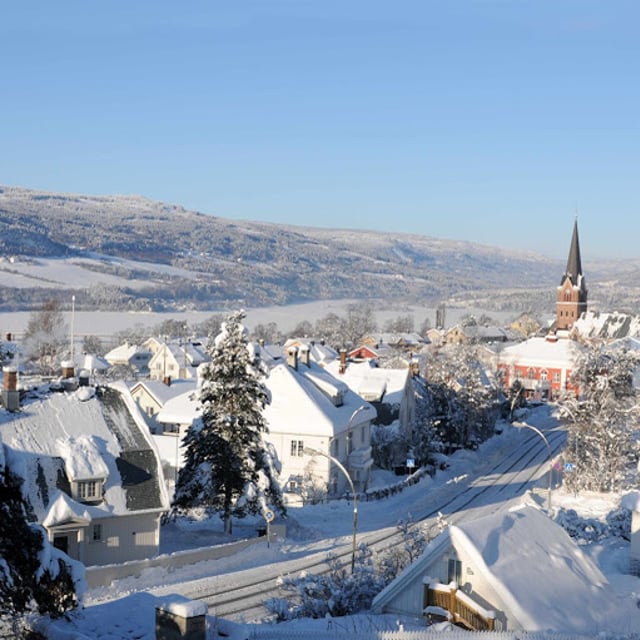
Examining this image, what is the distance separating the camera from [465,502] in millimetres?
51406

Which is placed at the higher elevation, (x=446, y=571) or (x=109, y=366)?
(x=446, y=571)

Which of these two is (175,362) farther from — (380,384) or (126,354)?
(380,384)

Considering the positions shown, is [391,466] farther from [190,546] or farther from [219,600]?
[219,600]

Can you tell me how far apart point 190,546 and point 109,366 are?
9285 centimetres

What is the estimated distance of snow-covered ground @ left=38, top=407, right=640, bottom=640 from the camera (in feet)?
49.6

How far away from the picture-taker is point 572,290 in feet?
547

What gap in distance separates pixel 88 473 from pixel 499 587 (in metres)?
17.5

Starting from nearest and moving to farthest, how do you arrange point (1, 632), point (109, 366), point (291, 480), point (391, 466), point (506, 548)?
1. point (1, 632)
2. point (506, 548)
3. point (291, 480)
4. point (391, 466)
5. point (109, 366)

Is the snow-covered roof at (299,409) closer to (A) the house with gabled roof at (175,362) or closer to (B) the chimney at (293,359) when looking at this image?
(B) the chimney at (293,359)

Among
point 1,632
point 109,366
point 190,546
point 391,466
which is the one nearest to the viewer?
point 1,632

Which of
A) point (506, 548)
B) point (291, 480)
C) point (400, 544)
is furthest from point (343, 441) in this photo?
point (506, 548)

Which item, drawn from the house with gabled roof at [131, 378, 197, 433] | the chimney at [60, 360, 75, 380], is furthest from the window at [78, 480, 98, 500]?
the house with gabled roof at [131, 378, 197, 433]

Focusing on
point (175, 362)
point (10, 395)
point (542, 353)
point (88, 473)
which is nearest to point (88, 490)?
point (88, 473)

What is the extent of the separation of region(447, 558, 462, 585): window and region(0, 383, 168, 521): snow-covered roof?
15799mm
